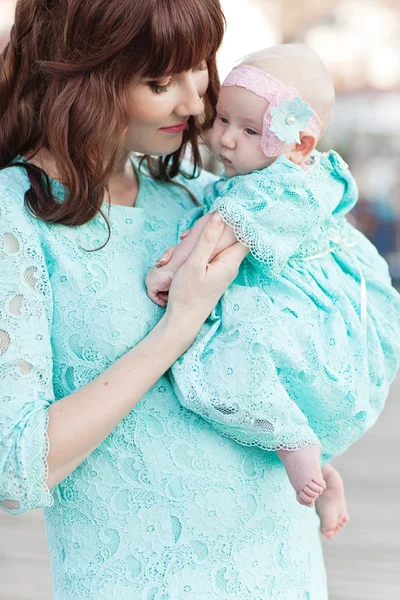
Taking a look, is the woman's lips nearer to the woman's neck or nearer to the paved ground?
the woman's neck

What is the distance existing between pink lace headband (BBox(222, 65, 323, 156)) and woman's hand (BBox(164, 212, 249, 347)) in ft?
0.67

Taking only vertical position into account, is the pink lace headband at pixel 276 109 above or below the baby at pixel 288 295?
above

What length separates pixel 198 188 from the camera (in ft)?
5.68

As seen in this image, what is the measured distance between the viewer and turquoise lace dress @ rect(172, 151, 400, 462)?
1.29m

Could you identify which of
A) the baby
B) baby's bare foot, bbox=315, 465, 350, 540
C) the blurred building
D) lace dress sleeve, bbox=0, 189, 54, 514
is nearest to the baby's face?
the baby

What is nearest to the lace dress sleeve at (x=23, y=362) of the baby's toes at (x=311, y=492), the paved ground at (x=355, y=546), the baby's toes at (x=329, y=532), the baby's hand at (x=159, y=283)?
the baby's hand at (x=159, y=283)

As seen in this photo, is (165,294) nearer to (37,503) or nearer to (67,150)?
(67,150)

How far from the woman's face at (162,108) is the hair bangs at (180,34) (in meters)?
0.03

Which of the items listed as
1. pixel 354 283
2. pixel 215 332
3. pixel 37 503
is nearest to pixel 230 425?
pixel 215 332

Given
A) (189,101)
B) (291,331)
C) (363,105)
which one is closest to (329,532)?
(291,331)

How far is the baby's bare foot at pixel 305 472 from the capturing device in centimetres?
127

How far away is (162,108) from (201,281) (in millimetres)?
313

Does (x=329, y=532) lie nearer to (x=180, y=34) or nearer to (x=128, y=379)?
(x=128, y=379)

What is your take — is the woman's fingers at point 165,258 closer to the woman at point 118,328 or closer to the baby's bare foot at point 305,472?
the woman at point 118,328
